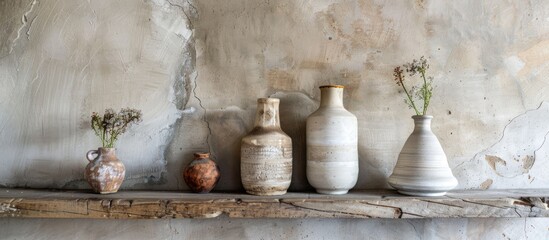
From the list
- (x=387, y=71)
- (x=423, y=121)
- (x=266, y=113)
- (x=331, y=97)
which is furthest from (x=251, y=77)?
(x=423, y=121)

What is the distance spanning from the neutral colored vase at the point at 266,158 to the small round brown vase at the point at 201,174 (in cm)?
9

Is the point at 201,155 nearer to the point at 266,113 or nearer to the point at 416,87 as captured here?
the point at 266,113

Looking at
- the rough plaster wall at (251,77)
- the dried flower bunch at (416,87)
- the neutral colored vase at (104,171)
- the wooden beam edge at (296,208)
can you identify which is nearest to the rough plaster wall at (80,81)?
the rough plaster wall at (251,77)

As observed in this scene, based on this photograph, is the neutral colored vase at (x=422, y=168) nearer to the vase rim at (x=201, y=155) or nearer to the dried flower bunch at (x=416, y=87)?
the dried flower bunch at (x=416, y=87)

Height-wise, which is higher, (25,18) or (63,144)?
(25,18)

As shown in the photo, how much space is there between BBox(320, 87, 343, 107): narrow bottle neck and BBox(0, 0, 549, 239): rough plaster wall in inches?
3.5

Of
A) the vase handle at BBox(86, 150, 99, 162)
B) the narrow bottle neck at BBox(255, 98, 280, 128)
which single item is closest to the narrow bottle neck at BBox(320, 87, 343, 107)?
the narrow bottle neck at BBox(255, 98, 280, 128)

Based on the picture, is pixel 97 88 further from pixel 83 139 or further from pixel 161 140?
pixel 161 140

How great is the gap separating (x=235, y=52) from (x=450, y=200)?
788 mm

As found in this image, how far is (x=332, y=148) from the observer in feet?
3.89

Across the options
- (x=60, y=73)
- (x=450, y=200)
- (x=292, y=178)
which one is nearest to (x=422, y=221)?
(x=450, y=200)

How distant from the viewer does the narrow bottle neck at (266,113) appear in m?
1.22

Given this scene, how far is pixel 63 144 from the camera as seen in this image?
1314 millimetres

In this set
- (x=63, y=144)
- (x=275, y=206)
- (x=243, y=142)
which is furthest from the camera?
(x=63, y=144)
